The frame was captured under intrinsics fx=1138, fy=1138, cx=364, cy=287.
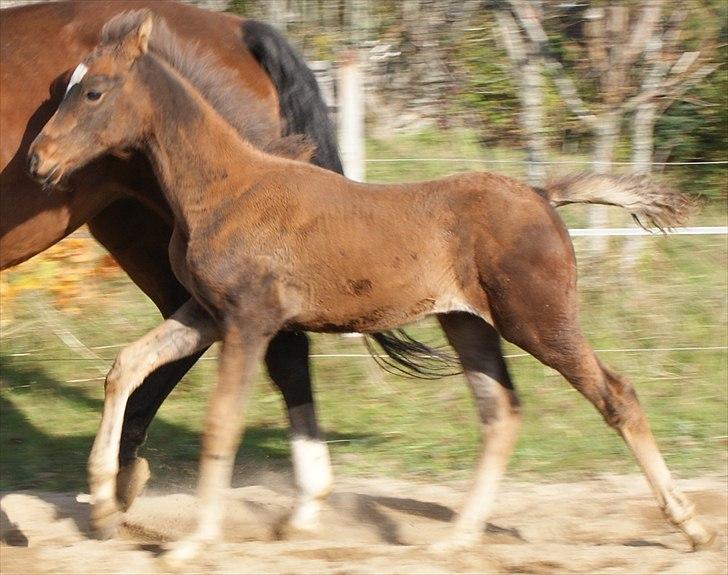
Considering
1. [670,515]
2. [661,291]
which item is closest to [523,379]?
[661,291]

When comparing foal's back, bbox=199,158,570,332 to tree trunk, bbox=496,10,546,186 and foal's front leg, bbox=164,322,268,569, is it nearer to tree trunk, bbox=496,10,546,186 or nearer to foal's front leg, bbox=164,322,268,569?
foal's front leg, bbox=164,322,268,569

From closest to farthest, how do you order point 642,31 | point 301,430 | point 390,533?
point 390,533, point 301,430, point 642,31

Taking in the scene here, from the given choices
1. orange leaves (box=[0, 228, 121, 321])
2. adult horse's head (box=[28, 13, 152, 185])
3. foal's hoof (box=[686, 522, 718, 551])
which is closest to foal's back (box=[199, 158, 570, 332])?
adult horse's head (box=[28, 13, 152, 185])

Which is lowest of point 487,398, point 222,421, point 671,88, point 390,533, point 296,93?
point 390,533

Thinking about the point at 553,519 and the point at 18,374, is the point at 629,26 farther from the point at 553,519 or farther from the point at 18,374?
the point at 18,374

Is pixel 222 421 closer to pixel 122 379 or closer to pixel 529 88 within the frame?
pixel 122 379

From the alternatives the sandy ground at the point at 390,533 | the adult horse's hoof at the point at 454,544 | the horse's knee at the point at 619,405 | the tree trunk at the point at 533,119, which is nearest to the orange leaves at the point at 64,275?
the sandy ground at the point at 390,533

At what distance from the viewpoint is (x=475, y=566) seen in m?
3.83

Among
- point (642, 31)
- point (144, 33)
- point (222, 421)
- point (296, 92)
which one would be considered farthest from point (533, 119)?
point (222, 421)

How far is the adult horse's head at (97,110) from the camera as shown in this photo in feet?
12.6

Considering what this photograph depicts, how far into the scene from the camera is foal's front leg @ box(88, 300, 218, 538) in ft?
13.1

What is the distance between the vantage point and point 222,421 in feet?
12.6

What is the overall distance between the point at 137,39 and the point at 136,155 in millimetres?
488

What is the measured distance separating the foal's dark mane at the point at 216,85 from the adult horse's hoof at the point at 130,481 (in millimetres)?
1418
